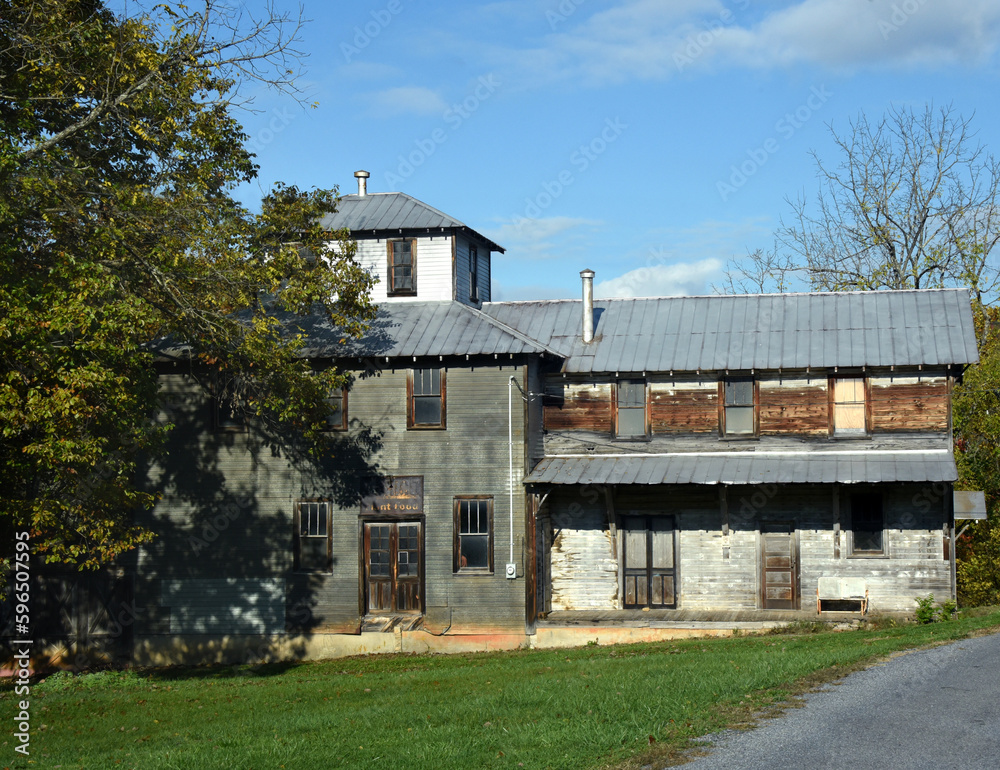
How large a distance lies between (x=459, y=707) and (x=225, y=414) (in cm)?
1463

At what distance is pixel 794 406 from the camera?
88.4 feet

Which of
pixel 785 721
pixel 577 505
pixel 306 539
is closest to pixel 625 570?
pixel 577 505

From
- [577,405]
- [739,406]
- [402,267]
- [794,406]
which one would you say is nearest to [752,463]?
[739,406]

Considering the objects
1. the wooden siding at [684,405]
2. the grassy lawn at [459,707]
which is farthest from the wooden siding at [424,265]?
the grassy lawn at [459,707]

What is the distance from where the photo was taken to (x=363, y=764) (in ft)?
40.0

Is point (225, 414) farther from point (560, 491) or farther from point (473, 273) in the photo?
point (560, 491)

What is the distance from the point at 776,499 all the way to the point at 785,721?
14.8 metres

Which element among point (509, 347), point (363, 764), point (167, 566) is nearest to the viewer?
point (363, 764)

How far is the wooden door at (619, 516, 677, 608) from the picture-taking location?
27.1 metres

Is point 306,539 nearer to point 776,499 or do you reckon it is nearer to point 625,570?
point 625,570

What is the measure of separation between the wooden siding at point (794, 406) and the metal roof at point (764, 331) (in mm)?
577

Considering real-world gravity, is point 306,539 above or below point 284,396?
below

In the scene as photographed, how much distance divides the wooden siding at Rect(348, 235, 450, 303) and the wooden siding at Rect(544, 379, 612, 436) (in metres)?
3.95

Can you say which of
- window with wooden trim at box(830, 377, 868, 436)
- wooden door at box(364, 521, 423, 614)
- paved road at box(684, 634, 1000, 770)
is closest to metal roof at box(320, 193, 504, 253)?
wooden door at box(364, 521, 423, 614)
